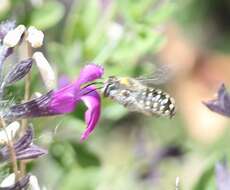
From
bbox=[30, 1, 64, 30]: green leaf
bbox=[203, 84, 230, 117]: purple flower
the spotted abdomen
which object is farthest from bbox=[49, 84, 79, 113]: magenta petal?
bbox=[30, 1, 64, 30]: green leaf

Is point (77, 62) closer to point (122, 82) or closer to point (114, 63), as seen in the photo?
point (114, 63)

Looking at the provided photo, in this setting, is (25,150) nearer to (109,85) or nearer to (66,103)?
(66,103)

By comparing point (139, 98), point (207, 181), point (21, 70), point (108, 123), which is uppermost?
point (21, 70)

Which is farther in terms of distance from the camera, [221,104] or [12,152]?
[221,104]

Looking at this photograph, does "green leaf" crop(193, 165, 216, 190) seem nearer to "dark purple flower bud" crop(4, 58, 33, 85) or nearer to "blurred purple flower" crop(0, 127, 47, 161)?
"blurred purple flower" crop(0, 127, 47, 161)

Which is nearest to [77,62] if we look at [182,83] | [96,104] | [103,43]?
[103,43]

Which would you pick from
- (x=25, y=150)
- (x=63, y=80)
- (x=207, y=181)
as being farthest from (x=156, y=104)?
(x=63, y=80)

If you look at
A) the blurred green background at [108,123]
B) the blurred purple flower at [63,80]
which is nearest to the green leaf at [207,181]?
the blurred green background at [108,123]
